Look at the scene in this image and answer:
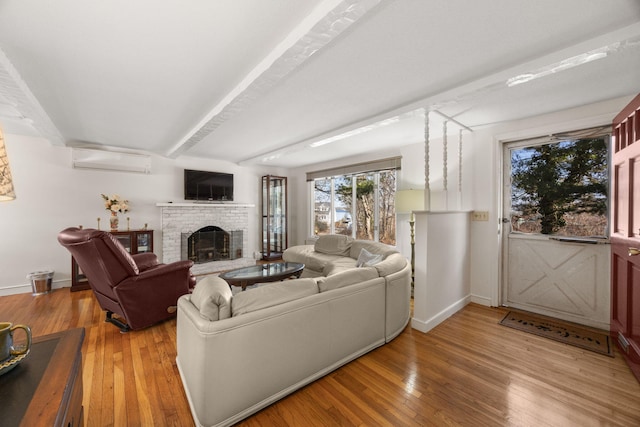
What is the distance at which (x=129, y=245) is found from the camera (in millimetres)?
4418

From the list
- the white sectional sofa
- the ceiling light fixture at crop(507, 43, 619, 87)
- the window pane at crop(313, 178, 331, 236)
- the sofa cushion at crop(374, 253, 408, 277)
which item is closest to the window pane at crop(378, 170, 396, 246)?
the window pane at crop(313, 178, 331, 236)

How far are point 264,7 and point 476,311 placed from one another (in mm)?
3617

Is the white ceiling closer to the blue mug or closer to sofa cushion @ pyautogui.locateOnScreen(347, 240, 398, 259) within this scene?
the blue mug

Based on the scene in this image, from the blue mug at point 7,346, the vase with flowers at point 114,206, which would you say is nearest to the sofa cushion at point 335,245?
the vase with flowers at point 114,206

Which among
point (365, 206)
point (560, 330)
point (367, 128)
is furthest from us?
point (365, 206)

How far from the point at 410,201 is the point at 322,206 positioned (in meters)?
2.95

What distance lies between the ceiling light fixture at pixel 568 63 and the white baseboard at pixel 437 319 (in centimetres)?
226

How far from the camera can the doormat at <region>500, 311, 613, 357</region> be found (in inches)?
93.4

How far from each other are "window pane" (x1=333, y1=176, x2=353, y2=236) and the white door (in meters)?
2.76

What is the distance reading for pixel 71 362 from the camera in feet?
2.95

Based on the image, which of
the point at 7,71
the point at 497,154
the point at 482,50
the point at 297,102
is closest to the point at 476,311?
the point at 497,154

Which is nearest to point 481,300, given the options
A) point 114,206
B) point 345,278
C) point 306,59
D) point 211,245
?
point 345,278

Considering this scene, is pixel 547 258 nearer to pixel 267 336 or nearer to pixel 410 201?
pixel 410 201

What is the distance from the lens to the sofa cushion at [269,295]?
5.13 ft
